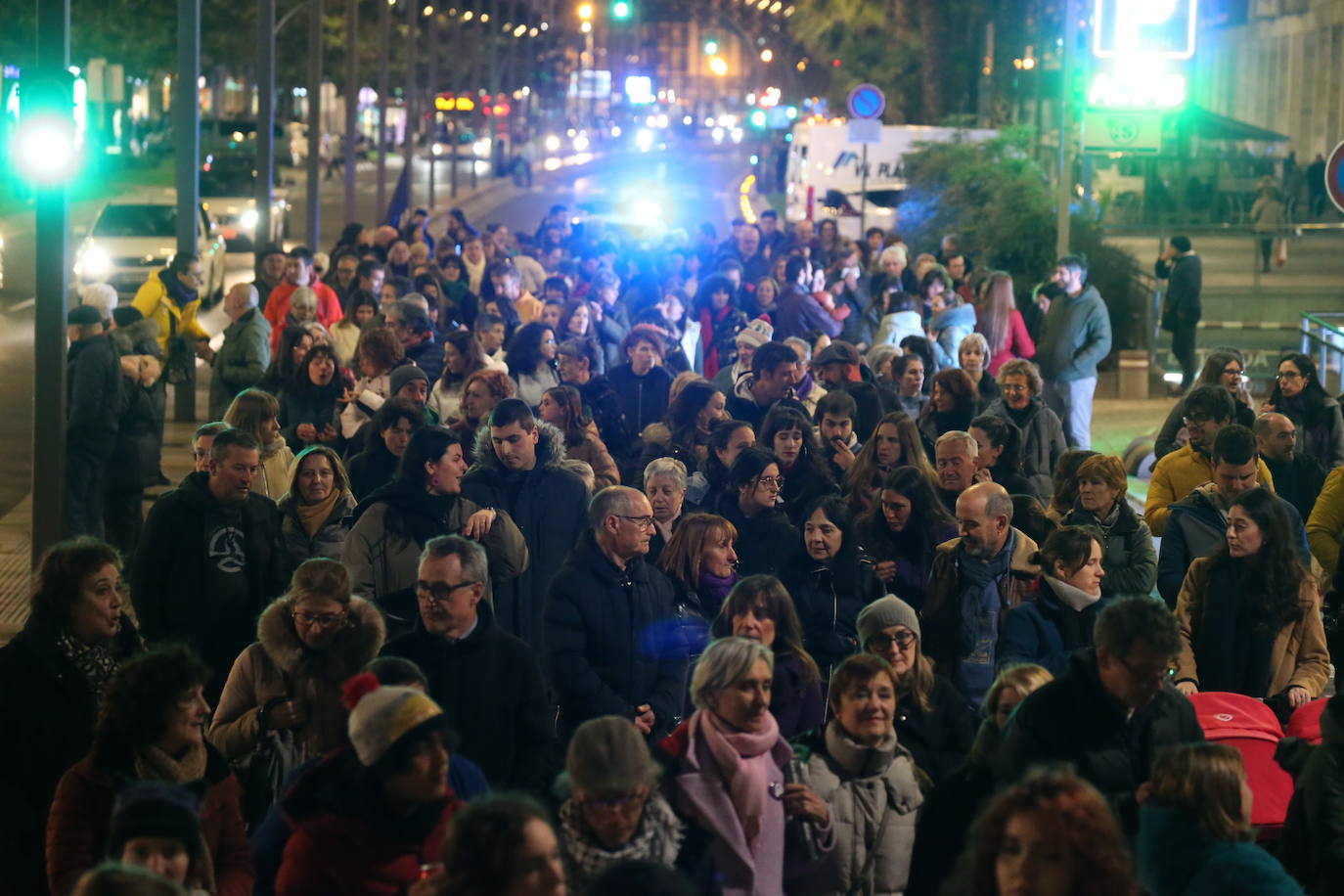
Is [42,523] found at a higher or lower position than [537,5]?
lower

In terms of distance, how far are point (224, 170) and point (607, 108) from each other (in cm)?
14599

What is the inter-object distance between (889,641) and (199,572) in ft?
9.27

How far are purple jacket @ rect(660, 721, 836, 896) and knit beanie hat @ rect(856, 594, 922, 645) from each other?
3.71 ft

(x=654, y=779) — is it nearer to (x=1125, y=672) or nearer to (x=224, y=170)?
(x=1125, y=672)

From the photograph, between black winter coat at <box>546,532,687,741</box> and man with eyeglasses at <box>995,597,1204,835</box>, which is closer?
man with eyeglasses at <box>995,597,1204,835</box>

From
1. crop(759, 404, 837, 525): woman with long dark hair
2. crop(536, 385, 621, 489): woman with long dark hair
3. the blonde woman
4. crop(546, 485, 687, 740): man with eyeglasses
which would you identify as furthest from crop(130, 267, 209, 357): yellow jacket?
crop(546, 485, 687, 740): man with eyeglasses

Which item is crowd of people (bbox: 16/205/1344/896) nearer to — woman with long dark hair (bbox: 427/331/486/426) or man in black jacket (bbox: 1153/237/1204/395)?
woman with long dark hair (bbox: 427/331/486/426)

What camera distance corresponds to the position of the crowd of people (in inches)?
212

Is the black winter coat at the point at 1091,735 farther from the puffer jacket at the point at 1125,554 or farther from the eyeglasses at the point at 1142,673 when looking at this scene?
the puffer jacket at the point at 1125,554

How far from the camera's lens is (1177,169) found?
45.1 meters

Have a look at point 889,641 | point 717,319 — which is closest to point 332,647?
point 889,641

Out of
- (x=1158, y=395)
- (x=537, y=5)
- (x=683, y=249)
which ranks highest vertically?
(x=537, y=5)

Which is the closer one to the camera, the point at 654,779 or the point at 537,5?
the point at 654,779

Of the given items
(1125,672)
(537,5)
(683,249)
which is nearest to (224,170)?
(683,249)
